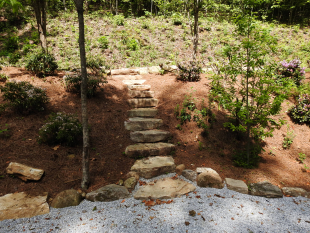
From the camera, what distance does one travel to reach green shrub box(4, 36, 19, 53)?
11.0m

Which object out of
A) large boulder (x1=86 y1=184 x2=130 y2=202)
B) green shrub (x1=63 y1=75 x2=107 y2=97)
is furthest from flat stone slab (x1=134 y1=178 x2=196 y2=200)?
green shrub (x1=63 y1=75 x2=107 y2=97)

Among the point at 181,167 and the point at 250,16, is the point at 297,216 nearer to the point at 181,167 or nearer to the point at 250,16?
the point at 181,167

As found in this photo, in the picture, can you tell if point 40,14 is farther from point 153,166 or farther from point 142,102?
point 153,166

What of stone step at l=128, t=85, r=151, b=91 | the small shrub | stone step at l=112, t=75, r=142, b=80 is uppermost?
the small shrub

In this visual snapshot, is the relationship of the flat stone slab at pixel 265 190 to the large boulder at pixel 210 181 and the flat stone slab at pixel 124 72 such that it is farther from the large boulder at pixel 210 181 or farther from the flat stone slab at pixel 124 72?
the flat stone slab at pixel 124 72

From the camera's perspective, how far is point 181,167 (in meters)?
3.94

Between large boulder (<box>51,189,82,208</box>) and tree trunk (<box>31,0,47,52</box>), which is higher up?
tree trunk (<box>31,0,47,52</box>)

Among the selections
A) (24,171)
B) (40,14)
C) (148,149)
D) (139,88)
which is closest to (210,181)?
(148,149)

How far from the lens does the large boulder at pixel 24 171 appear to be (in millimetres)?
3131

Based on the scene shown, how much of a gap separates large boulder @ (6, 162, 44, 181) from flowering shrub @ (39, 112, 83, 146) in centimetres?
77

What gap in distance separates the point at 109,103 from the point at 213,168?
375 cm

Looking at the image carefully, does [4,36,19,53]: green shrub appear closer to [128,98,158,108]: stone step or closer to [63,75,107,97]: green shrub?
[63,75,107,97]: green shrub

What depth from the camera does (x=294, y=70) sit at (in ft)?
24.5

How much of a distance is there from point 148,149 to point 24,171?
97.8 inches
